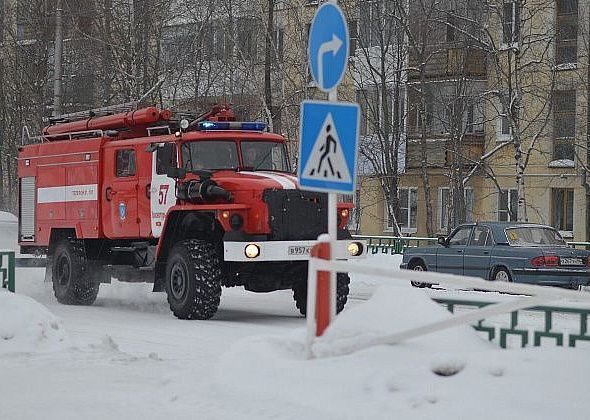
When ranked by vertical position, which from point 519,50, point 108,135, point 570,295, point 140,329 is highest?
point 519,50

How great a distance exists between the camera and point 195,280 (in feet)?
50.3

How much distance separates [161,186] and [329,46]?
7.56 meters

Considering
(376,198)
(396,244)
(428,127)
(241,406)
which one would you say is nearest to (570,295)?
(241,406)

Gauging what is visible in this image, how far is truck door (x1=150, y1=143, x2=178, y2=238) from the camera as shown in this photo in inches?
646

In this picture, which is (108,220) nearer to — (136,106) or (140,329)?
(136,106)

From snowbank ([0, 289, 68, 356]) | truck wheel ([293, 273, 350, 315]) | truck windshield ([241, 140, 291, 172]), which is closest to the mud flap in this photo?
truck windshield ([241, 140, 291, 172])

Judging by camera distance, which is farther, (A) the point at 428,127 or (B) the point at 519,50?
(A) the point at 428,127

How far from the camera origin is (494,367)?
26.2 ft

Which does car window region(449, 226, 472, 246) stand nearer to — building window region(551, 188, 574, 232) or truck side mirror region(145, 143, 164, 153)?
truck side mirror region(145, 143, 164, 153)

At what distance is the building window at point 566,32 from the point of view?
36.5 metres

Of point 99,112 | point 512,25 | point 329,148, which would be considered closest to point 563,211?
point 512,25

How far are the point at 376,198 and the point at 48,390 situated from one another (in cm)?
3469

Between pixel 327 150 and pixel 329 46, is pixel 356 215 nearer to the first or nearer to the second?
pixel 329 46

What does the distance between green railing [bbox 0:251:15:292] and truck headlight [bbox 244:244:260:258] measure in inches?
125
